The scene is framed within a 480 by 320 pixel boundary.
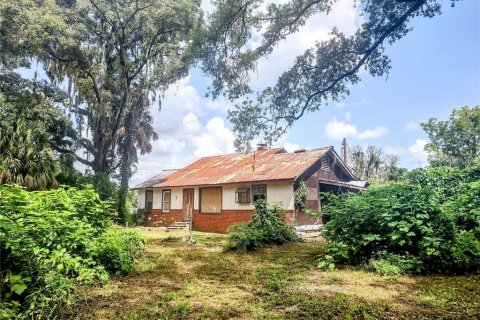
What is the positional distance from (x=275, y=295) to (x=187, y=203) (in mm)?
16615

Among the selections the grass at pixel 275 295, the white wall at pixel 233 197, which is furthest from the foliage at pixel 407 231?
the white wall at pixel 233 197

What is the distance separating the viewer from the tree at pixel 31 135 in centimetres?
1420

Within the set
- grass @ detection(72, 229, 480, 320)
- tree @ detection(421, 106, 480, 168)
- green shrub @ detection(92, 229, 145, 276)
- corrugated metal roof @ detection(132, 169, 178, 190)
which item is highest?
tree @ detection(421, 106, 480, 168)

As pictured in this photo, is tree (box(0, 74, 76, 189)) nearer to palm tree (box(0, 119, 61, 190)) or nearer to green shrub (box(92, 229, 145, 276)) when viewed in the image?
palm tree (box(0, 119, 61, 190))

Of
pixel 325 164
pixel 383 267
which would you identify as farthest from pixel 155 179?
pixel 383 267

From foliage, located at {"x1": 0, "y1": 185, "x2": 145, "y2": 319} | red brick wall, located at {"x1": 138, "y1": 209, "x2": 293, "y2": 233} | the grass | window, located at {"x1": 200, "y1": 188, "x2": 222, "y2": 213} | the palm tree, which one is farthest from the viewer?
window, located at {"x1": 200, "y1": 188, "x2": 222, "y2": 213}

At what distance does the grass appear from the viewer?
162 inches

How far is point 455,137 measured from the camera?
125 feet

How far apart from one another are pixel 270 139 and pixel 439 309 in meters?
7.18

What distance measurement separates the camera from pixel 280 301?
465 cm

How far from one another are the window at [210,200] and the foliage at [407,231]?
11540 millimetres

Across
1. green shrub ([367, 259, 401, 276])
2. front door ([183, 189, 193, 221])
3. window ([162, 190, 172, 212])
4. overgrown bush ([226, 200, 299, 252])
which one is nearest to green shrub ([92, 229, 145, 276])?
overgrown bush ([226, 200, 299, 252])

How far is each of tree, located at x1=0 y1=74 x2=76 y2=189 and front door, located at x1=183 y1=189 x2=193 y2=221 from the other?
739cm

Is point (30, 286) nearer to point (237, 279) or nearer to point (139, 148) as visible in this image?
point (237, 279)
